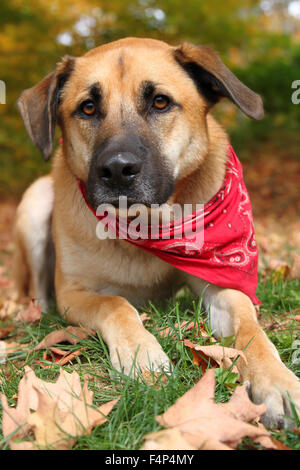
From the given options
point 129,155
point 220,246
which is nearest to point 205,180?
point 220,246

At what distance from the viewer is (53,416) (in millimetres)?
1642

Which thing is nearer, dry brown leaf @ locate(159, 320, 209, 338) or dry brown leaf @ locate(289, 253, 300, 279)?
dry brown leaf @ locate(159, 320, 209, 338)

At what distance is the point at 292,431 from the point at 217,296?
3.58 ft

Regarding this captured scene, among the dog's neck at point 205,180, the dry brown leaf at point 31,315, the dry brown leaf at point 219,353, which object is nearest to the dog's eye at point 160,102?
the dog's neck at point 205,180

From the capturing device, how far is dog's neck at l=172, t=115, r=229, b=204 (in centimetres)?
281

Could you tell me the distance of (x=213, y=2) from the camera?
8836 millimetres

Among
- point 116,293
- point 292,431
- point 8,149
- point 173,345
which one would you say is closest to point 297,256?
point 116,293

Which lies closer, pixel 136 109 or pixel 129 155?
pixel 129 155

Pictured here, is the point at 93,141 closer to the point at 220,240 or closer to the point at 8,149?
the point at 220,240

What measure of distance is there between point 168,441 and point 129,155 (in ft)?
4.29

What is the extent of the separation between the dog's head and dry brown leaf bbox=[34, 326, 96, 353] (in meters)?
0.66

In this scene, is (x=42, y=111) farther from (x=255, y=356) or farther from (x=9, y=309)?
(x=255, y=356)

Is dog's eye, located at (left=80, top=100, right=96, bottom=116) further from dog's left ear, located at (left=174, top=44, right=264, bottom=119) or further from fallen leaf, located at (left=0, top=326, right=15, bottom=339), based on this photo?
fallen leaf, located at (left=0, top=326, right=15, bottom=339)

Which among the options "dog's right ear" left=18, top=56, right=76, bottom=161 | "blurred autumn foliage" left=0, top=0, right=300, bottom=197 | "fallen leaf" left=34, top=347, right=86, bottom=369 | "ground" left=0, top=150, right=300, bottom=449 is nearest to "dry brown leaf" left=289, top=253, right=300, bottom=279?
"ground" left=0, top=150, right=300, bottom=449
